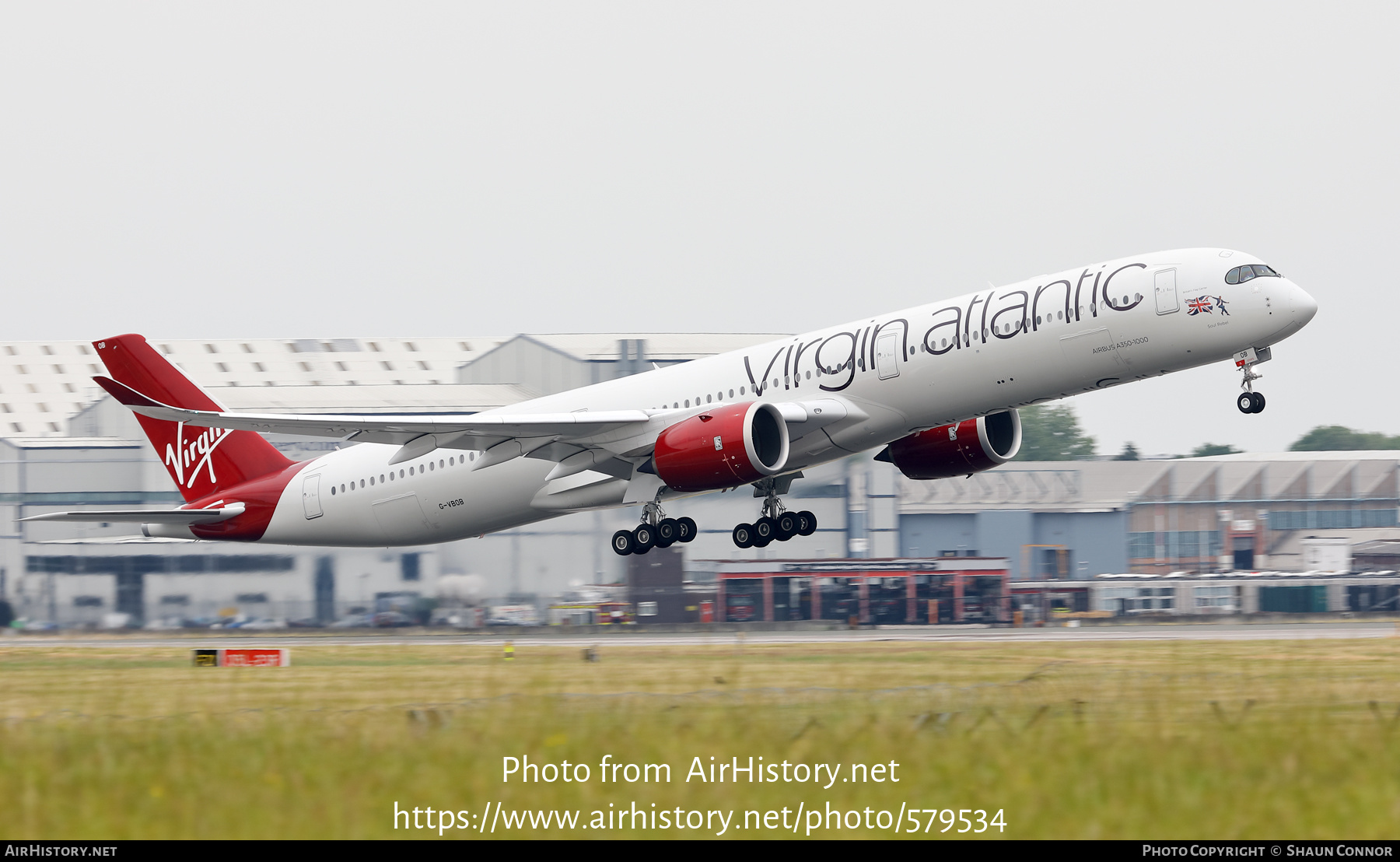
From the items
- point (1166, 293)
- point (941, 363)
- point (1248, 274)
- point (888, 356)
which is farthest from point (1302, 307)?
point (888, 356)

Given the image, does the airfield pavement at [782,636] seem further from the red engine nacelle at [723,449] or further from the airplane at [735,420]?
the red engine nacelle at [723,449]

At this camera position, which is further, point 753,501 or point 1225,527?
point 1225,527

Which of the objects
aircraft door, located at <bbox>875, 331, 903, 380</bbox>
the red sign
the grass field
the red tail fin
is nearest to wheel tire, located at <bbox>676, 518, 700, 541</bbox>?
aircraft door, located at <bbox>875, 331, 903, 380</bbox>

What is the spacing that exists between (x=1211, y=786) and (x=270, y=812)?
745 centimetres

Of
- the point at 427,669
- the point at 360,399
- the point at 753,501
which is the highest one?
the point at 360,399

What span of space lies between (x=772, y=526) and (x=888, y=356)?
227 inches

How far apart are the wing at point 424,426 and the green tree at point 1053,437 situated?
44.1m

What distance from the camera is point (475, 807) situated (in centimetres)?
1202

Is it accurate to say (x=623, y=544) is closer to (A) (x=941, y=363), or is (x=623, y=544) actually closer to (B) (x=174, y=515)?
(A) (x=941, y=363)

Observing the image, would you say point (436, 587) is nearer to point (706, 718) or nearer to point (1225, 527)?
point (706, 718)

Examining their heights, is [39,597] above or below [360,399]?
below

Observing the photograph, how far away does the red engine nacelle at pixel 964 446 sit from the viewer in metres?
31.3

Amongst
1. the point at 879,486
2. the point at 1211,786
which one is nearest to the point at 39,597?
the point at 879,486

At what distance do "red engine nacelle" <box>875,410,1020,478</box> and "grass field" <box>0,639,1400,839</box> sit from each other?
347 inches
